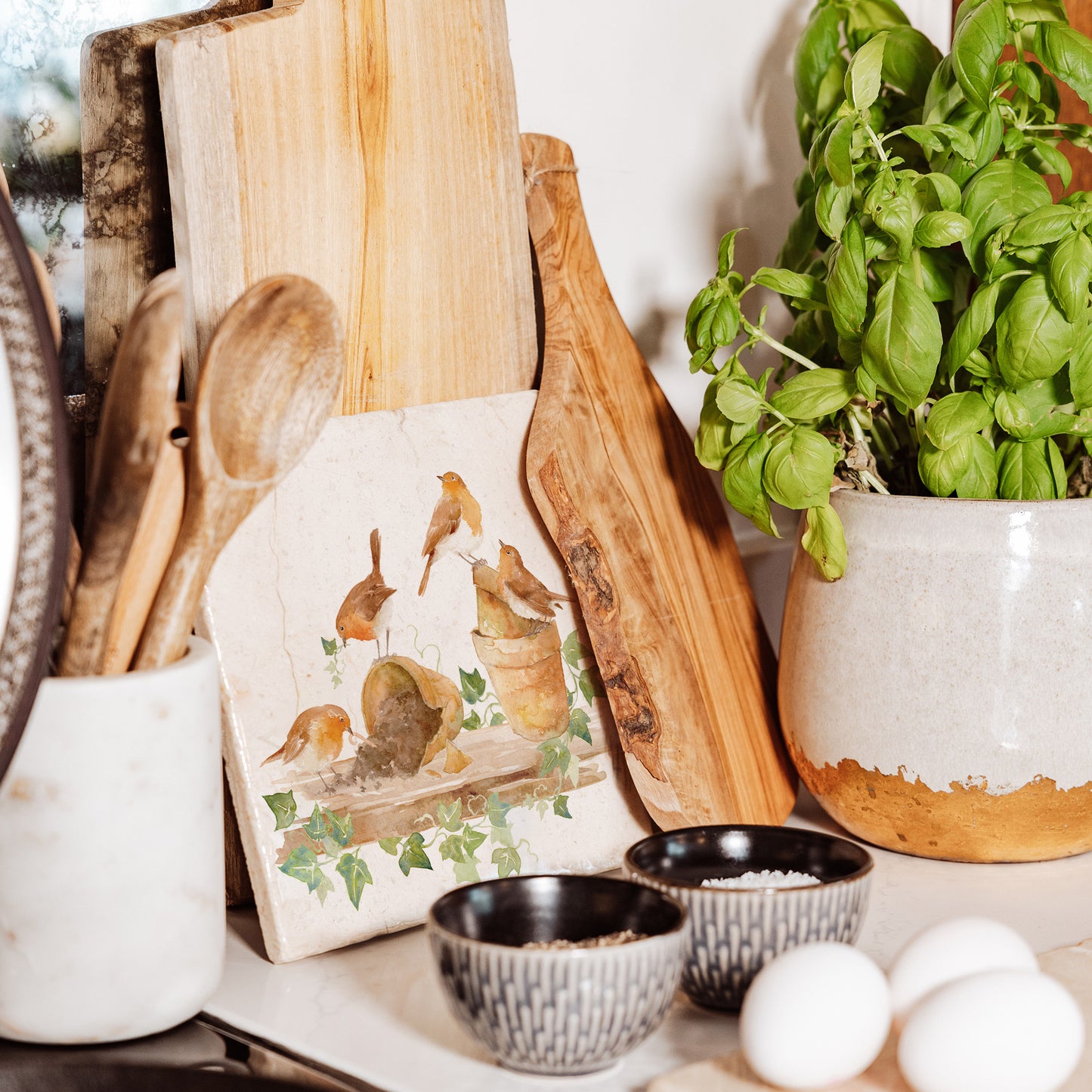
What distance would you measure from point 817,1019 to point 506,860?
0.94 ft

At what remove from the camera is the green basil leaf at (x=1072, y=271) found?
70 centimetres

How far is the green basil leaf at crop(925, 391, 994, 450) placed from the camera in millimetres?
755

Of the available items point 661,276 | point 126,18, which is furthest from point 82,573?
point 661,276

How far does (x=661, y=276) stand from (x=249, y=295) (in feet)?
1.69

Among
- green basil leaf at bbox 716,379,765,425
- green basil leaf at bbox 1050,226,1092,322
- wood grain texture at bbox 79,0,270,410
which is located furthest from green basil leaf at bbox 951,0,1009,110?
wood grain texture at bbox 79,0,270,410

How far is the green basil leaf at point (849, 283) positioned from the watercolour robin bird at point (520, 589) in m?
0.24

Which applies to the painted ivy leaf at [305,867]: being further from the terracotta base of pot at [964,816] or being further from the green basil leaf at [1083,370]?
the green basil leaf at [1083,370]

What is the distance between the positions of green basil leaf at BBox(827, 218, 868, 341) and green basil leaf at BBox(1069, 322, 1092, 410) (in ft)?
0.40

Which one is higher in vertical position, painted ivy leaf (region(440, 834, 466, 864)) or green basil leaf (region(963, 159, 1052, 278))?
green basil leaf (region(963, 159, 1052, 278))

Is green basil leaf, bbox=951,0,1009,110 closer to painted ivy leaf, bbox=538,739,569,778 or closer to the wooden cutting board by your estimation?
the wooden cutting board

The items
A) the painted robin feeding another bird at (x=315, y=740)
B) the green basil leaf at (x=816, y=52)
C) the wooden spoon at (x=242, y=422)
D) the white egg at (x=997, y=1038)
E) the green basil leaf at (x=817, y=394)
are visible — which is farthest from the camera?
the green basil leaf at (x=816, y=52)

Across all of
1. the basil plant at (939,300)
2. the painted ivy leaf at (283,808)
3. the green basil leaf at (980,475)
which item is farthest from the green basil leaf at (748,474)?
the painted ivy leaf at (283,808)

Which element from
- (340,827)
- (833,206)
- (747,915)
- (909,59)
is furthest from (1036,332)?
(340,827)

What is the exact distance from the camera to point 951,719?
2.60 ft
